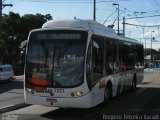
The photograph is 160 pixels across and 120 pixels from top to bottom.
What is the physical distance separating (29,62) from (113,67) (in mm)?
4560

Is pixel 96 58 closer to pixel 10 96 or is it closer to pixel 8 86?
pixel 10 96

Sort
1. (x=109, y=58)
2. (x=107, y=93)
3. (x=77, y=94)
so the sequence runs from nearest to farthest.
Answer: (x=77, y=94), (x=107, y=93), (x=109, y=58)

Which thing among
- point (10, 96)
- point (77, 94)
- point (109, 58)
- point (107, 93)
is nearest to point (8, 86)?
point (10, 96)

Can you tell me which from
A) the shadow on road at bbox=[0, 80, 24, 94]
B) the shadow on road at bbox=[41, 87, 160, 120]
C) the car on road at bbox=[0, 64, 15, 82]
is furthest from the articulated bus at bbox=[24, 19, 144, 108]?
the car on road at bbox=[0, 64, 15, 82]

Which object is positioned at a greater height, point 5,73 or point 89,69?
point 89,69

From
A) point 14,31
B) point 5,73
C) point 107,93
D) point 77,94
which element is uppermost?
point 77,94

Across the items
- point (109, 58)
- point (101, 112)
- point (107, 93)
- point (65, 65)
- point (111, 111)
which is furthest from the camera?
point (109, 58)

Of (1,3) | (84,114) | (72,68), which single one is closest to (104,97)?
(84,114)

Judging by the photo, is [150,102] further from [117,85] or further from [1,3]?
[1,3]

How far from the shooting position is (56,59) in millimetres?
13508

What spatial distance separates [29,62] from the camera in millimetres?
13867

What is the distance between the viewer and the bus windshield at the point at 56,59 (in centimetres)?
1331

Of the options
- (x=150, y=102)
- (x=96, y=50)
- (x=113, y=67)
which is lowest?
(x=150, y=102)

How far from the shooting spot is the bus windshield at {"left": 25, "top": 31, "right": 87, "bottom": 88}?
1331cm
